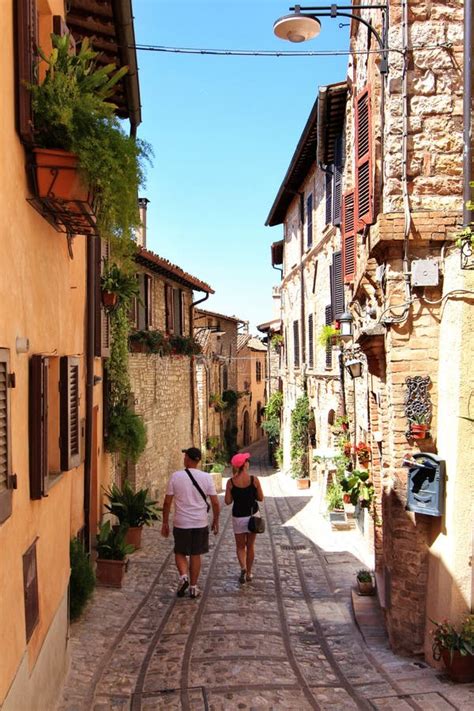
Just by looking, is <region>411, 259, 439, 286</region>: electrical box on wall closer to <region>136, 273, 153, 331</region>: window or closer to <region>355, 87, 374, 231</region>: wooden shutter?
<region>355, 87, 374, 231</region>: wooden shutter

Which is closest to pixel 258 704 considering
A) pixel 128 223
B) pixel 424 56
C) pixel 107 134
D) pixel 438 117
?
pixel 128 223

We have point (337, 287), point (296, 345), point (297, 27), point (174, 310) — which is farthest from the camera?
point (296, 345)

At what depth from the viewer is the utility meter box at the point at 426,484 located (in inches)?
241

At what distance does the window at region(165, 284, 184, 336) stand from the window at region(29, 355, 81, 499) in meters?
11.6

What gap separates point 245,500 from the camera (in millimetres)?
8375

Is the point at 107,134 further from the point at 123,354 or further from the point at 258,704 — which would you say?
the point at 123,354

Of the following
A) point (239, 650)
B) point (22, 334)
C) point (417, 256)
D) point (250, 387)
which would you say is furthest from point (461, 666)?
point (250, 387)

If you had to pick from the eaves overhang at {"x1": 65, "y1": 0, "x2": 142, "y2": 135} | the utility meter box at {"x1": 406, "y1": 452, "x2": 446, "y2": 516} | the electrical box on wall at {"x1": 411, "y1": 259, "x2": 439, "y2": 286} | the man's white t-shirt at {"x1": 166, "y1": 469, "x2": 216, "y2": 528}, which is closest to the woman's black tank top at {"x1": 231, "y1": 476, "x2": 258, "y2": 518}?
the man's white t-shirt at {"x1": 166, "y1": 469, "x2": 216, "y2": 528}

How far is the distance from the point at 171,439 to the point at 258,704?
13.2 meters

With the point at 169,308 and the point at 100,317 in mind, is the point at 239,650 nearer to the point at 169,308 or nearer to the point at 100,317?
the point at 100,317

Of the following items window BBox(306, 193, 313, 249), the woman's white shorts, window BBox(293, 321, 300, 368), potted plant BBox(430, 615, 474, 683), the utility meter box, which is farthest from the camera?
window BBox(293, 321, 300, 368)

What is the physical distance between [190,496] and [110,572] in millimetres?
1804

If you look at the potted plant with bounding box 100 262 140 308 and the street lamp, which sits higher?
the street lamp

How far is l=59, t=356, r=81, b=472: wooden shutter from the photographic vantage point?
18.2 feet
